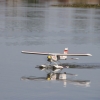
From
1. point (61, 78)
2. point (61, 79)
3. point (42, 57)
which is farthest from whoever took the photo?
point (42, 57)

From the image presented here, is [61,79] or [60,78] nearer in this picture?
[61,79]

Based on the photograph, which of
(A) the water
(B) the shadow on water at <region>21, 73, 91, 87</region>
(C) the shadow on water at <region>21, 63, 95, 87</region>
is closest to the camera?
(A) the water

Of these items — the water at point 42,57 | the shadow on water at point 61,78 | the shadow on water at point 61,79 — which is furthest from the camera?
the shadow on water at point 61,78

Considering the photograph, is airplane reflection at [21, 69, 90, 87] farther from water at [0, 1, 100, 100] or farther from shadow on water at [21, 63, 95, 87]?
water at [0, 1, 100, 100]

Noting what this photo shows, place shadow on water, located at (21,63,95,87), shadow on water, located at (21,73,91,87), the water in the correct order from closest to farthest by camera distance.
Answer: the water < shadow on water, located at (21,73,91,87) < shadow on water, located at (21,63,95,87)

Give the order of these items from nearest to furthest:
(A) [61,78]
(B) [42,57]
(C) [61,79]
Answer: (C) [61,79], (A) [61,78], (B) [42,57]

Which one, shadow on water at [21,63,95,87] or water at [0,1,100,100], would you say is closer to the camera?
water at [0,1,100,100]

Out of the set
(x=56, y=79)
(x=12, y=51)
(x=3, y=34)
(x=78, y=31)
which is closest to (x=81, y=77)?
(x=56, y=79)

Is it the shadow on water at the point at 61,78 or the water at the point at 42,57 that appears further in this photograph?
the shadow on water at the point at 61,78

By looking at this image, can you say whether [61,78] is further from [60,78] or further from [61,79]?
[61,79]


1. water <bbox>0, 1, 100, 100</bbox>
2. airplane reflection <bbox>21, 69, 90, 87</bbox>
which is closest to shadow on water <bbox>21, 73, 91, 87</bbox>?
airplane reflection <bbox>21, 69, 90, 87</bbox>

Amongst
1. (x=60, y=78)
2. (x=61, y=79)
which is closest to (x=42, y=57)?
(x=60, y=78)

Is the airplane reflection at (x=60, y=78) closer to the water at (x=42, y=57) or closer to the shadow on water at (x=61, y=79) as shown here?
the shadow on water at (x=61, y=79)

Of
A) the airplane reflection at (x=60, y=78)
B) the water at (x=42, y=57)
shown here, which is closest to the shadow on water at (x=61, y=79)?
the airplane reflection at (x=60, y=78)
